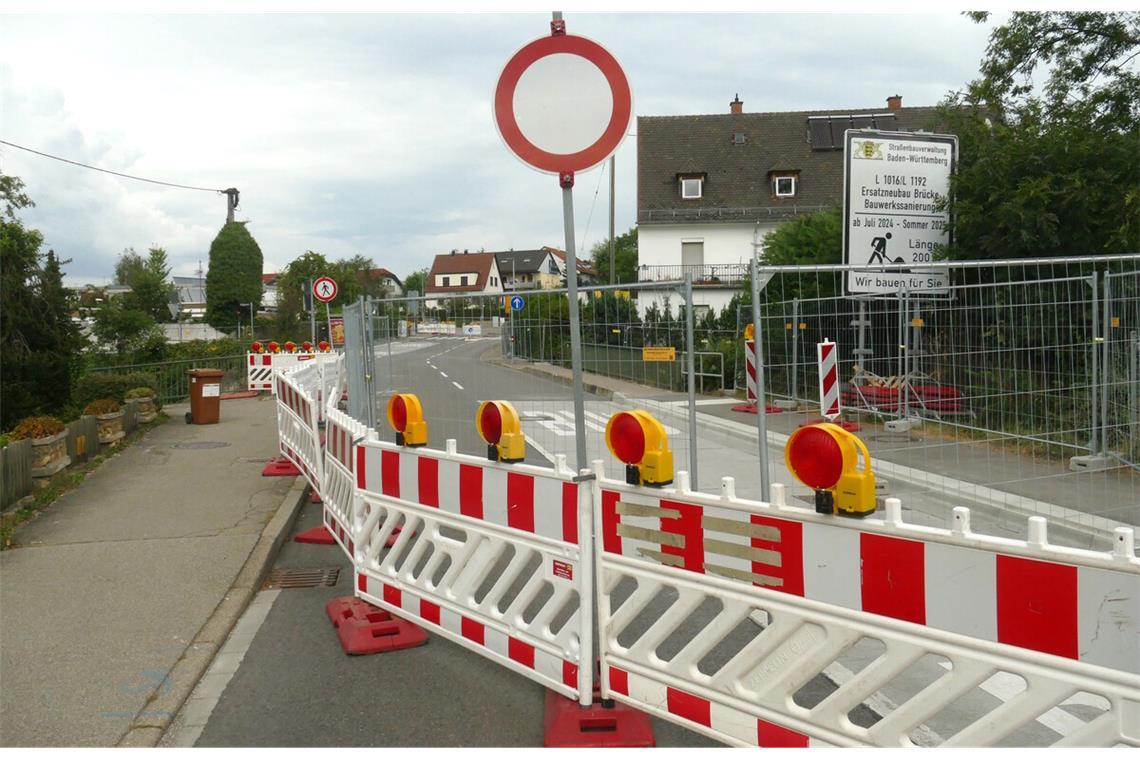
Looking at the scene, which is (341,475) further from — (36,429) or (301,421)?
(36,429)

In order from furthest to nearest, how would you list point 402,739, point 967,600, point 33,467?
point 33,467 → point 402,739 → point 967,600

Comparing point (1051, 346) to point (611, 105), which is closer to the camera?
point (611, 105)

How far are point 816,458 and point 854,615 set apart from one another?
58cm

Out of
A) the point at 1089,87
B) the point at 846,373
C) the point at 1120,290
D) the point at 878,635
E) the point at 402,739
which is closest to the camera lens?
the point at 878,635

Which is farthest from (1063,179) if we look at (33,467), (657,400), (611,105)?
(33,467)

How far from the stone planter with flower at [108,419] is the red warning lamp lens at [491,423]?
1028cm

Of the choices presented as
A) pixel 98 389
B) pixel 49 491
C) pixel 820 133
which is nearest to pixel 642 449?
pixel 49 491

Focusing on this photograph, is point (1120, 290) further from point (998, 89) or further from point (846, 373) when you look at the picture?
point (998, 89)

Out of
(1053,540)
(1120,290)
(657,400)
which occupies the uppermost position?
(1120,290)

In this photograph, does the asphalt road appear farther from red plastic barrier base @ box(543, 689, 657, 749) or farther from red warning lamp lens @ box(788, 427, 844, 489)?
red warning lamp lens @ box(788, 427, 844, 489)

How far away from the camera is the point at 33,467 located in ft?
32.3

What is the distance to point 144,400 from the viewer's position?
1655 cm
